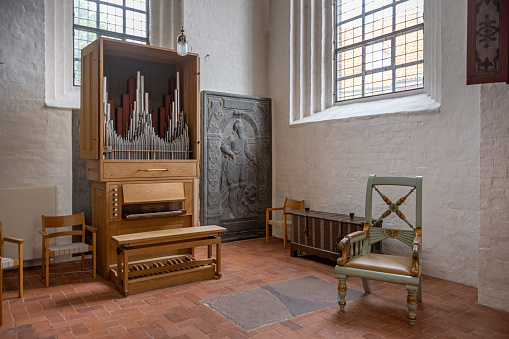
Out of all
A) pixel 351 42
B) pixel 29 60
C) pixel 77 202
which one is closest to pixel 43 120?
pixel 29 60

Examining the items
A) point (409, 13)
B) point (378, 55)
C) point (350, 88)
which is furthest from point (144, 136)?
Result: point (409, 13)

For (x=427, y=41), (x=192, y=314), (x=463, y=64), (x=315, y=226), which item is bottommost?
(x=192, y=314)

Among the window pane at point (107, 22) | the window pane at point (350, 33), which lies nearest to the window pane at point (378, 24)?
the window pane at point (350, 33)

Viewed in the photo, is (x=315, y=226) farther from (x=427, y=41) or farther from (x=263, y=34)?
(x=263, y=34)

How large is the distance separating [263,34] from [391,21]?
273cm

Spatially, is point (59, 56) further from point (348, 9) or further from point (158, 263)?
point (348, 9)

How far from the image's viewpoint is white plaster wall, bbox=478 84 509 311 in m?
4.08

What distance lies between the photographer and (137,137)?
5551 mm

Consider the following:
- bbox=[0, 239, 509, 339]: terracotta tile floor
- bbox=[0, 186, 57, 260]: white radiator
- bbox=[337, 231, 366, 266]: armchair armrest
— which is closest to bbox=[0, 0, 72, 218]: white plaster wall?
bbox=[0, 186, 57, 260]: white radiator

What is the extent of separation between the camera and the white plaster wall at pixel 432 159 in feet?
16.4

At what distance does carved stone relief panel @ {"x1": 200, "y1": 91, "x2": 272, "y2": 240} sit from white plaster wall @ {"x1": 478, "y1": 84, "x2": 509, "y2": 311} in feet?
14.1

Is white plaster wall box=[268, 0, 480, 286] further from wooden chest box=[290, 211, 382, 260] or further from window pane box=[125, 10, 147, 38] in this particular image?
window pane box=[125, 10, 147, 38]

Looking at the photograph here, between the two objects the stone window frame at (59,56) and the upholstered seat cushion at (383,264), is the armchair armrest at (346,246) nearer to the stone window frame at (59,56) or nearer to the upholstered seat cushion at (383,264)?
the upholstered seat cushion at (383,264)

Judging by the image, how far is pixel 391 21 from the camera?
6512mm
